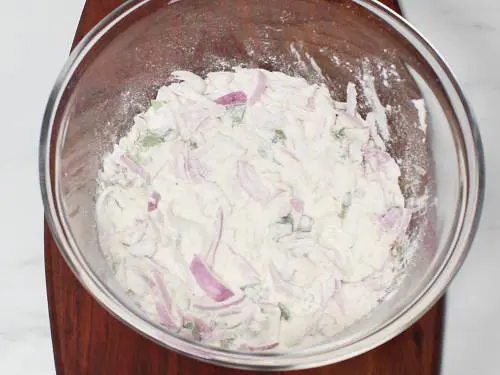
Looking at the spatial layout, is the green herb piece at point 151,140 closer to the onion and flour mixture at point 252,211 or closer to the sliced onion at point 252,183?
the onion and flour mixture at point 252,211

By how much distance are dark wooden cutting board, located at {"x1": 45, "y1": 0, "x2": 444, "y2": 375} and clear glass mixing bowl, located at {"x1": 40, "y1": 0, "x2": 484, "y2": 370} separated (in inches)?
2.0

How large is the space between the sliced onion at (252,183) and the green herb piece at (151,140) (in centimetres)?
12

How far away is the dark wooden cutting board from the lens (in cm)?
91

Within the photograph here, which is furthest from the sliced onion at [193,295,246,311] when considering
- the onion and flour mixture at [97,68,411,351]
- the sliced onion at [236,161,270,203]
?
the sliced onion at [236,161,270,203]

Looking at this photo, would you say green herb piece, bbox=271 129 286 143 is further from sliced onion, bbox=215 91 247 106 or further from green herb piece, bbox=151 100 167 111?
green herb piece, bbox=151 100 167 111

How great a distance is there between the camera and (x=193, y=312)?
3.01 feet

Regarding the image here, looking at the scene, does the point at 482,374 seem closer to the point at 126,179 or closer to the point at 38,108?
the point at 126,179

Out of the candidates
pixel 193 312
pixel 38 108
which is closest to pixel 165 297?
pixel 193 312

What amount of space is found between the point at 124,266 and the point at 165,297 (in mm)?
70

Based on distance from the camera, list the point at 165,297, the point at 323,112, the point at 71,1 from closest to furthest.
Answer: the point at 165,297 → the point at 323,112 → the point at 71,1

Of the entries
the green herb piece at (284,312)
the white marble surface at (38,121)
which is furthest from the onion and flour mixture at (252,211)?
the white marble surface at (38,121)

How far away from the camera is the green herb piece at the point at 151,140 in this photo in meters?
1.01

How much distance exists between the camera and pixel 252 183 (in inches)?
38.4

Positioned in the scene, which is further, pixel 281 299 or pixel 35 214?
pixel 35 214
